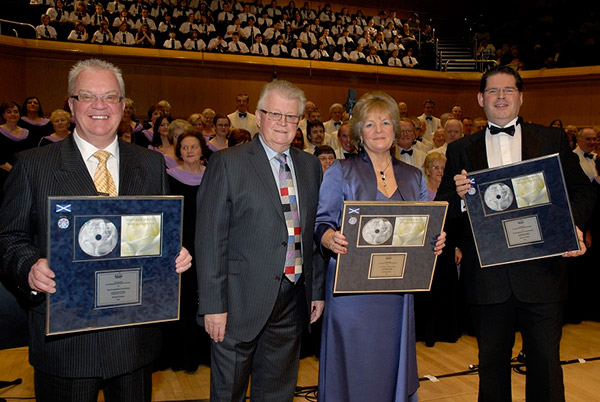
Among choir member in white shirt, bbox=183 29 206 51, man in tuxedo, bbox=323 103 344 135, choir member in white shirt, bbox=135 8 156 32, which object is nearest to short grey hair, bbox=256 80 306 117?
man in tuxedo, bbox=323 103 344 135

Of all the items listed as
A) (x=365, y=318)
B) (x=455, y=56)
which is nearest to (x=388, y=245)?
(x=365, y=318)

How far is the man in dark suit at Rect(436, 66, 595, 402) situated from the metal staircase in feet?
46.4

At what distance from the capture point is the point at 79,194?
7.13ft

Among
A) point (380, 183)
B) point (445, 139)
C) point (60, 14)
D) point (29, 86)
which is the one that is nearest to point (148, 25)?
point (60, 14)

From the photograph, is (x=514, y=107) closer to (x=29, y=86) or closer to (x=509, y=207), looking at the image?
(x=509, y=207)

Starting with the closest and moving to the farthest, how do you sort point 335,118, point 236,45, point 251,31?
point 335,118, point 236,45, point 251,31

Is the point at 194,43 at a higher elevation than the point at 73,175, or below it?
higher

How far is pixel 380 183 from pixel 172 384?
2688 millimetres

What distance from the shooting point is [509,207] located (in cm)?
289

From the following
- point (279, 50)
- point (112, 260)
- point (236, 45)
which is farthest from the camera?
point (279, 50)

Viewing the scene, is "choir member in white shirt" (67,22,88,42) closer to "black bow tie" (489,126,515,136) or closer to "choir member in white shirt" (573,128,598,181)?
"choir member in white shirt" (573,128,598,181)

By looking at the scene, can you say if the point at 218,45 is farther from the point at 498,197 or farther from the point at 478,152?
the point at 498,197

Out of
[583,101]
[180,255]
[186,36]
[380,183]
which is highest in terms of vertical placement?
[186,36]

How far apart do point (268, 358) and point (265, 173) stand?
95 cm
